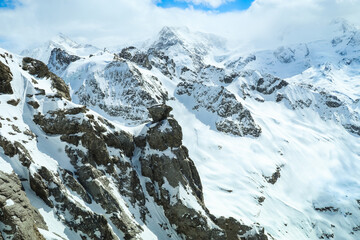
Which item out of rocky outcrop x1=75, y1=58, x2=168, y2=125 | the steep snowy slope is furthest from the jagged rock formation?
rocky outcrop x1=75, y1=58, x2=168, y2=125

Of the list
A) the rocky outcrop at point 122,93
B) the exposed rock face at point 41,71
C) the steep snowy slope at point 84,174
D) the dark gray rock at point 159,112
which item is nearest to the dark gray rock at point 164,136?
the steep snowy slope at point 84,174

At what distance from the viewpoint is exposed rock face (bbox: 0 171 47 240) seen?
1476 inches

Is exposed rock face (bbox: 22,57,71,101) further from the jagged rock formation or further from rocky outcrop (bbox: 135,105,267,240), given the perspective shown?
rocky outcrop (bbox: 135,105,267,240)

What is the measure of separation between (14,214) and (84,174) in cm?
1942

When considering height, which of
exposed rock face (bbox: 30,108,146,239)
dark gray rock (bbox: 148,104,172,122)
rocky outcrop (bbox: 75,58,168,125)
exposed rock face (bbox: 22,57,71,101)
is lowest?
rocky outcrop (bbox: 75,58,168,125)

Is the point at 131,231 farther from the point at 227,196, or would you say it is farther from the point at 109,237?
the point at 227,196

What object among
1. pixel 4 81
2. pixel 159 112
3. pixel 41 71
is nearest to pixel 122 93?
pixel 159 112

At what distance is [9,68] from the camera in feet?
203

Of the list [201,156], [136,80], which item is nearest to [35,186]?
[201,156]

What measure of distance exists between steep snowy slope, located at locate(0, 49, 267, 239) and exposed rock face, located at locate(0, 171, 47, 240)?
11 cm

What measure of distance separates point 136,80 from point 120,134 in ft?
313

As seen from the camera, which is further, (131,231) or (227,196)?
(227,196)

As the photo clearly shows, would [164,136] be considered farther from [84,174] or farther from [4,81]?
[4,81]

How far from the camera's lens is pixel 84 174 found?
57.9 meters
